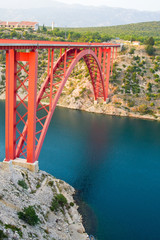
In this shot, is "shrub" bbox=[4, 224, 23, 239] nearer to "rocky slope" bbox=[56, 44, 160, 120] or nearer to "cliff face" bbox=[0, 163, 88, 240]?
"cliff face" bbox=[0, 163, 88, 240]

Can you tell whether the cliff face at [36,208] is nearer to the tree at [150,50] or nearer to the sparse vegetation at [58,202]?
the sparse vegetation at [58,202]

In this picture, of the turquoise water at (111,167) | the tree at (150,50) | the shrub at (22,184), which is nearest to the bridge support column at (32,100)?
the shrub at (22,184)

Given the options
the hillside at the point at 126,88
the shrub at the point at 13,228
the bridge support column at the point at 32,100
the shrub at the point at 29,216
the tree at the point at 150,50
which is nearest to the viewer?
the shrub at the point at 13,228


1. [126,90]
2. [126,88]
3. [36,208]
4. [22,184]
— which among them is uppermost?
[126,88]

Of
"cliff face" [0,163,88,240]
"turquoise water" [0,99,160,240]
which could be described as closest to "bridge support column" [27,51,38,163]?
"cliff face" [0,163,88,240]

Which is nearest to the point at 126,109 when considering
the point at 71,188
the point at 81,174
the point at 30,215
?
the point at 81,174

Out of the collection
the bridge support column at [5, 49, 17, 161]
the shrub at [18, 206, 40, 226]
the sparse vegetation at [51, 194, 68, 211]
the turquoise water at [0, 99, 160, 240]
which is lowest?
the turquoise water at [0, 99, 160, 240]

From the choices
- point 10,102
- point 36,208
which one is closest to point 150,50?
point 10,102

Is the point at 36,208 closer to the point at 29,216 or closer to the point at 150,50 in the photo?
the point at 29,216
